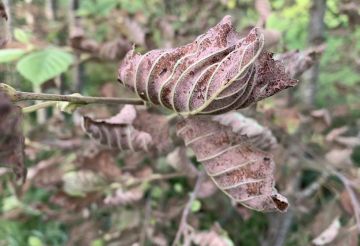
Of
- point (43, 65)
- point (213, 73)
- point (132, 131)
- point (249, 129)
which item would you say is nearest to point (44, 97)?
point (213, 73)

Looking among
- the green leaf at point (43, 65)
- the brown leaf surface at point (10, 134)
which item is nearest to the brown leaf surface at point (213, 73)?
the brown leaf surface at point (10, 134)

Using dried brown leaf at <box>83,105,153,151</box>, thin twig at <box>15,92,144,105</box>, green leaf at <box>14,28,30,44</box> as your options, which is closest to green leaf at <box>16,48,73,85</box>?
green leaf at <box>14,28,30,44</box>

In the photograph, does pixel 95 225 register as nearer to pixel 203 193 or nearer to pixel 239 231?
pixel 203 193

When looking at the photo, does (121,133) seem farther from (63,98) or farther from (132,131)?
(63,98)

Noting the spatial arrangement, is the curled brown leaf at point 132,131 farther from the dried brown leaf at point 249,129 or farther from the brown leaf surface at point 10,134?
the brown leaf surface at point 10,134

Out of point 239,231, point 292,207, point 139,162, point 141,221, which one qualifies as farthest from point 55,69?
point 239,231
